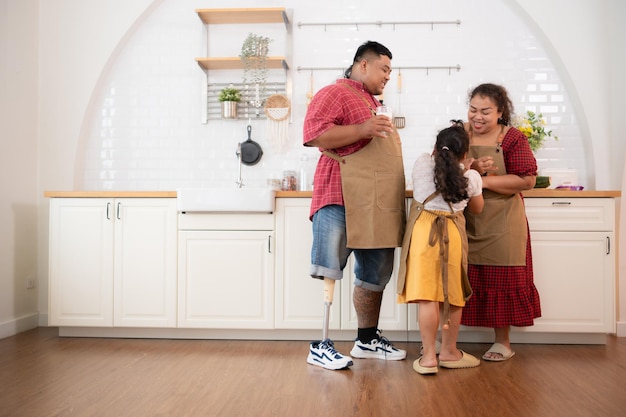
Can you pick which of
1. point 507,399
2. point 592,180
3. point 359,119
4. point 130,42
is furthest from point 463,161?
point 130,42

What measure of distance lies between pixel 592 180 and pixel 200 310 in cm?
263

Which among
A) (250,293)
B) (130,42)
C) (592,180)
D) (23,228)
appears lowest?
(250,293)

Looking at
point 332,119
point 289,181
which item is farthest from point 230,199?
point 332,119

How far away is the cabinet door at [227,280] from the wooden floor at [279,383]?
178 mm

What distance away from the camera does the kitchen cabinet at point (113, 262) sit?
326 cm

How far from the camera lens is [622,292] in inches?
141

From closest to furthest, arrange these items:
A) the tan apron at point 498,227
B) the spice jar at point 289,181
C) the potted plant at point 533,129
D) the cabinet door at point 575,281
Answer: the tan apron at point 498,227, the cabinet door at point 575,281, the potted plant at point 533,129, the spice jar at point 289,181

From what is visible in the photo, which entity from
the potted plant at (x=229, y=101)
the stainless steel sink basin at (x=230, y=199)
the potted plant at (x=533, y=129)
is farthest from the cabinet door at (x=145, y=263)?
the potted plant at (x=533, y=129)

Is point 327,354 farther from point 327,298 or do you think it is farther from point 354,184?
point 354,184

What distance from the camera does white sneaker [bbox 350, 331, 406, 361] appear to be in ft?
9.07

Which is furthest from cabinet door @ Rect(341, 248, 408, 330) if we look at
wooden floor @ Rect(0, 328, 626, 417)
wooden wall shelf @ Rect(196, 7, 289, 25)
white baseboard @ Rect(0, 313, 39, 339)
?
white baseboard @ Rect(0, 313, 39, 339)

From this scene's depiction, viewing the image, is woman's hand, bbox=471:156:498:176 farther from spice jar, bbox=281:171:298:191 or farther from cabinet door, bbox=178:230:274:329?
spice jar, bbox=281:171:298:191

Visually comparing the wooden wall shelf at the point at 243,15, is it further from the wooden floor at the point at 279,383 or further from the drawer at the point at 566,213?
the wooden floor at the point at 279,383

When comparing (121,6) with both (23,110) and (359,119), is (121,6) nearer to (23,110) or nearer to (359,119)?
(23,110)
